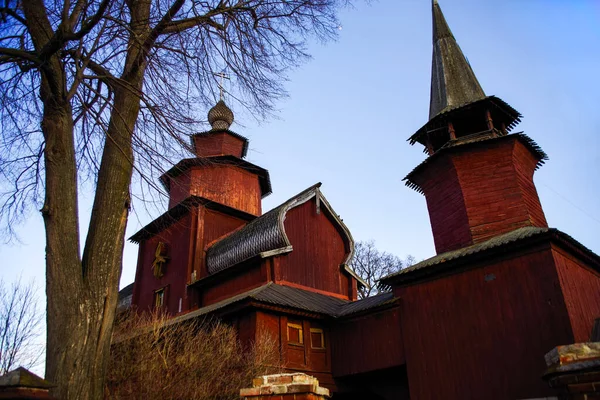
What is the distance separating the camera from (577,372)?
422 cm

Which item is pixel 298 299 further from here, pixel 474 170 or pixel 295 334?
pixel 474 170

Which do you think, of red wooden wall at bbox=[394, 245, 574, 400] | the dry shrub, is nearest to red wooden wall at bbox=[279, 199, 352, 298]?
red wooden wall at bbox=[394, 245, 574, 400]

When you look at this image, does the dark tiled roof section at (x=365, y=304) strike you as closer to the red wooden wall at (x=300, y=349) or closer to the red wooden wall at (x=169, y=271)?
the red wooden wall at (x=300, y=349)

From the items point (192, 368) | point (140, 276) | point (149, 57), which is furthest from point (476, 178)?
point (140, 276)

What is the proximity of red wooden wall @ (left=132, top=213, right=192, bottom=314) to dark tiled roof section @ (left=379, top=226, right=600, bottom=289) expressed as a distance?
8.18 m

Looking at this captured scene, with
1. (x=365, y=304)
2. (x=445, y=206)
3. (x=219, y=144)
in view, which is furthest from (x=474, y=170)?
(x=219, y=144)

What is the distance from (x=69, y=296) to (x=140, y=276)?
16.9 meters

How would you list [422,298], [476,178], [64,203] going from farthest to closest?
1. [476,178]
2. [422,298]
3. [64,203]

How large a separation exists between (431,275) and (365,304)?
277cm

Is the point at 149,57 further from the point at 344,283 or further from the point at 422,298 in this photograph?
the point at 344,283

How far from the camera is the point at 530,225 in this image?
12.6 metres

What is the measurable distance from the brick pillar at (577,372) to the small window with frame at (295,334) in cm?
954

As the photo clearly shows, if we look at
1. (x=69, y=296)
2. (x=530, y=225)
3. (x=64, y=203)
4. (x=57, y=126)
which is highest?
(x=530, y=225)

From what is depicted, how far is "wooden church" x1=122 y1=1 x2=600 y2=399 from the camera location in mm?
10305
